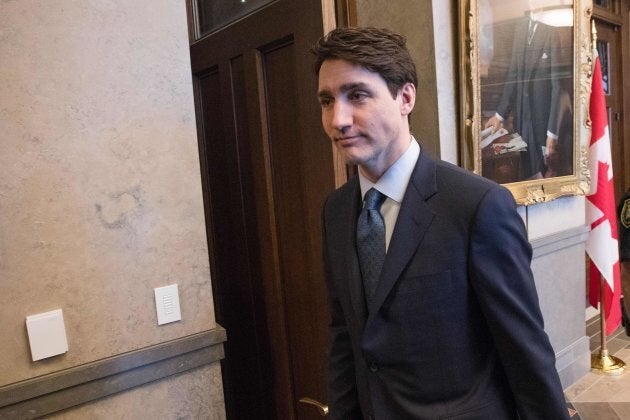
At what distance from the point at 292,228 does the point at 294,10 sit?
775 millimetres

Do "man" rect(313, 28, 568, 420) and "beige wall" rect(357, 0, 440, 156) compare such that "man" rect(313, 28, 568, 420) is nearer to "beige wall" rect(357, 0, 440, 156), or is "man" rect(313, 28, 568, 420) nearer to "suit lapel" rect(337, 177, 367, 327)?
"suit lapel" rect(337, 177, 367, 327)

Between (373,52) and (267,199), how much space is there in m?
1.01

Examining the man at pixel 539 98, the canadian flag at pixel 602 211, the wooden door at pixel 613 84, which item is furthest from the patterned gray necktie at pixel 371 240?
the wooden door at pixel 613 84

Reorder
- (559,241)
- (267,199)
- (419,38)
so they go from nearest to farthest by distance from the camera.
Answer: (419,38) < (267,199) < (559,241)

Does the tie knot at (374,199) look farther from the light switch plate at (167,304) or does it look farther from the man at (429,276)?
the light switch plate at (167,304)

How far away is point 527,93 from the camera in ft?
6.34

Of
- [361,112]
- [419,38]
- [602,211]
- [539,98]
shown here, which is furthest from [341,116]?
[602,211]

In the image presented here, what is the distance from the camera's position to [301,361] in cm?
186

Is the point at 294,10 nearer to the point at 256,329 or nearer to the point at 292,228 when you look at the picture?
the point at 292,228

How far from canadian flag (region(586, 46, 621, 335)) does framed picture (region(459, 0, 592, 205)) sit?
0.43 feet

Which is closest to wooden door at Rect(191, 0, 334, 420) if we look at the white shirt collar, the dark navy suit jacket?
the white shirt collar

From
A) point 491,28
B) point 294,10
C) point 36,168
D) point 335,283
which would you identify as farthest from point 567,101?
point 36,168

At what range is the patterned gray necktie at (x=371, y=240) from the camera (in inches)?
39.9

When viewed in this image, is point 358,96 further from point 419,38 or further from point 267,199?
point 267,199
